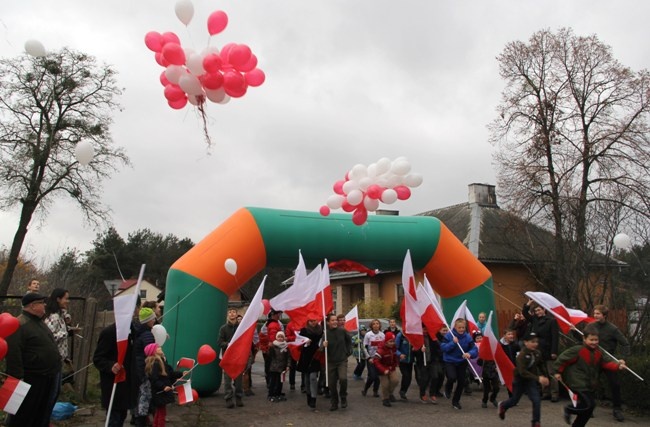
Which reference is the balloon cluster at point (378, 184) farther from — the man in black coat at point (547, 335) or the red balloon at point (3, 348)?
the red balloon at point (3, 348)

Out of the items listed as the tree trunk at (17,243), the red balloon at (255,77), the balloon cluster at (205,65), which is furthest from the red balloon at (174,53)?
the tree trunk at (17,243)

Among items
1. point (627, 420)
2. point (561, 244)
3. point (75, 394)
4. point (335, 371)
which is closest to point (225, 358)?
point (335, 371)

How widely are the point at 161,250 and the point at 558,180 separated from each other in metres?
52.5

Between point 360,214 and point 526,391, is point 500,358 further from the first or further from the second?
point 360,214

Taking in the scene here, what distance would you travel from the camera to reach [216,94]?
6.64 meters

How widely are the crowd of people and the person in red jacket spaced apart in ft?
0.06

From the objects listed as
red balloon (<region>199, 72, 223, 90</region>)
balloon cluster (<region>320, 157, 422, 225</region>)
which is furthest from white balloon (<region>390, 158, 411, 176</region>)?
red balloon (<region>199, 72, 223, 90</region>)

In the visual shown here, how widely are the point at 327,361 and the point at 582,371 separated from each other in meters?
4.00

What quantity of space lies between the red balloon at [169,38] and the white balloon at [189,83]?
42 cm

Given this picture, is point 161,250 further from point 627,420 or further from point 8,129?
point 627,420

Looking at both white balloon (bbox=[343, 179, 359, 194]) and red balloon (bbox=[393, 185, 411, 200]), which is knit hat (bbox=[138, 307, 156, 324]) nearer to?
white balloon (bbox=[343, 179, 359, 194])

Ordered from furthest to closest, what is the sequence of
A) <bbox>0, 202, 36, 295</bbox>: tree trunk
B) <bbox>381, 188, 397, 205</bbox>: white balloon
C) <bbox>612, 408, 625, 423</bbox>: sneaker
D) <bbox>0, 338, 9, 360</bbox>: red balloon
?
<bbox>0, 202, 36, 295</bbox>: tree trunk
<bbox>381, 188, 397, 205</bbox>: white balloon
<bbox>612, 408, 625, 423</bbox>: sneaker
<bbox>0, 338, 9, 360</bbox>: red balloon

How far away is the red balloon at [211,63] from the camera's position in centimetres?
636

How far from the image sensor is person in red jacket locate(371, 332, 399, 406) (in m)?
9.83
